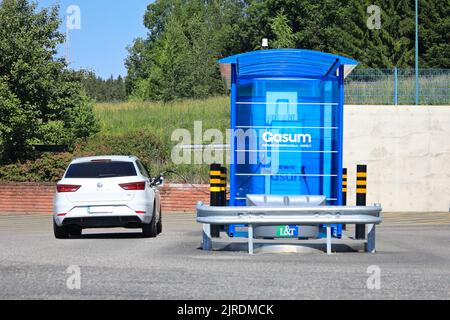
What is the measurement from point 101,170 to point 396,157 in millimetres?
16111

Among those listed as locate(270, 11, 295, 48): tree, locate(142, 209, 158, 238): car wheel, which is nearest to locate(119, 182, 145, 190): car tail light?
locate(142, 209, 158, 238): car wheel

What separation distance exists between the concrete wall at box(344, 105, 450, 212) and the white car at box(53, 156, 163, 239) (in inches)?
594

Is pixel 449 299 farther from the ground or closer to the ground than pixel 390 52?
closer to the ground

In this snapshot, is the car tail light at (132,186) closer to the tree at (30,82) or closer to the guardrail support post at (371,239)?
the guardrail support post at (371,239)

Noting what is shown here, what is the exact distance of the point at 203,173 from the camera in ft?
115

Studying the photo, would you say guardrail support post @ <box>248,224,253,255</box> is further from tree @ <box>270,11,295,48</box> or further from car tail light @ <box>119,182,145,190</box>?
tree @ <box>270,11,295,48</box>

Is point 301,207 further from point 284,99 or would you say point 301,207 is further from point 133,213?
point 133,213

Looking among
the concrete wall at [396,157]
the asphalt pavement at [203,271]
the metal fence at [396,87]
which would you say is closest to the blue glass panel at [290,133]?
the asphalt pavement at [203,271]

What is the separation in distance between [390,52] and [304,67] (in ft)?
168

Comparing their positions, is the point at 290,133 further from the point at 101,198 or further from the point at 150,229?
the point at 101,198

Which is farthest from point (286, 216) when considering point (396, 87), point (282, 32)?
point (282, 32)

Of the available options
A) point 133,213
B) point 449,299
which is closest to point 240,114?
point 133,213

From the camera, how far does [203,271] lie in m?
12.5
